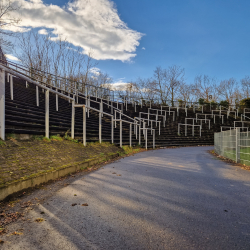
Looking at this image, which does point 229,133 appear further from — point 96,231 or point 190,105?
point 190,105

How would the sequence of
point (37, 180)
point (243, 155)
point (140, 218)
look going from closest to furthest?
point (140, 218)
point (37, 180)
point (243, 155)

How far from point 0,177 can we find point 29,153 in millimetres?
1431

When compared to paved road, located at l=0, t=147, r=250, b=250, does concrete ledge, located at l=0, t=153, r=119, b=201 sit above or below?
above

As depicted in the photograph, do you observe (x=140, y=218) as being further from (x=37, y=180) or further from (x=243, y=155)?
(x=243, y=155)

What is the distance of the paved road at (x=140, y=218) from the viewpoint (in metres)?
2.05

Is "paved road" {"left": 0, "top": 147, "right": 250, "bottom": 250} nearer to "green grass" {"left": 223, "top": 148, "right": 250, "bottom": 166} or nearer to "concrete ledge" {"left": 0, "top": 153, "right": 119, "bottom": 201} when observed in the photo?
"concrete ledge" {"left": 0, "top": 153, "right": 119, "bottom": 201}

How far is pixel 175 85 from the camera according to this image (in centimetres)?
3500

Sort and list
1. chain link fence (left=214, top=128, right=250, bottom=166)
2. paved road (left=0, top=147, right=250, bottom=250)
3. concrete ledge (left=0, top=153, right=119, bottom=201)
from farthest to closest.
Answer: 1. chain link fence (left=214, top=128, right=250, bottom=166)
2. concrete ledge (left=0, top=153, right=119, bottom=201)
3. paved road (left=0, top=147, right=250, bottom=250)

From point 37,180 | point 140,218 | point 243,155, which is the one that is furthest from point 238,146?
point 37,180

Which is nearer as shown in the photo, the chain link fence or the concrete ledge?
the concrete ledge

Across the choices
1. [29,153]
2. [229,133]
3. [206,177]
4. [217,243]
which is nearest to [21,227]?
[217,243]

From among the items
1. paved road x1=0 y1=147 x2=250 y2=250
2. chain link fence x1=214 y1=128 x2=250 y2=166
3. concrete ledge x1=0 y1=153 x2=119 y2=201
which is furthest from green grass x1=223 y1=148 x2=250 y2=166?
concrete ledge x1=0 y1=153 x2=119 y2=201

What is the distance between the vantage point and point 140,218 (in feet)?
8.68

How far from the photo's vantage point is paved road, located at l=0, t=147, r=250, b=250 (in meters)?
2.05
